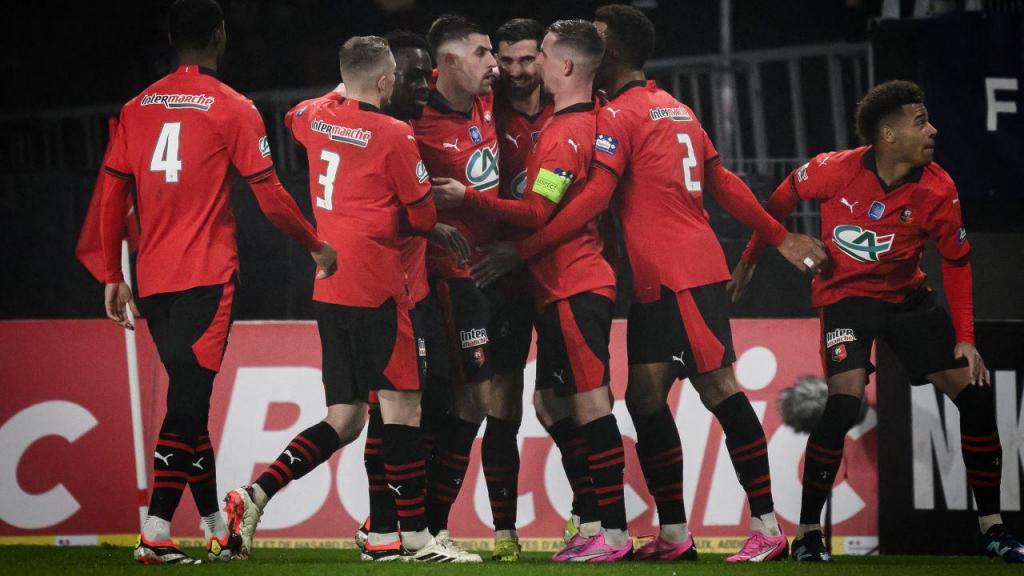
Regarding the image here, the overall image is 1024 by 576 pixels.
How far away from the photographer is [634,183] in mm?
4883

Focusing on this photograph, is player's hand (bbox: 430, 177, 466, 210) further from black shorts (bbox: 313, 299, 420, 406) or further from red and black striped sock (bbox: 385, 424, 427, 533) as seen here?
red and black striped sock (bbox: 385, 424, 427, 533)

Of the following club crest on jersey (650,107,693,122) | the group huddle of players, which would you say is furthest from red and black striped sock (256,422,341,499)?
club crest on jersey (650,107,693,122)

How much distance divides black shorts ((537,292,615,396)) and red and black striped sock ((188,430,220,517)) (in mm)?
1319

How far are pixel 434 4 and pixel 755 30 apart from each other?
2190 millimetres

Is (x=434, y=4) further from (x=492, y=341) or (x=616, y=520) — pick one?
(x=616, y=520)

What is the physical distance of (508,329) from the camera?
5.25 metres

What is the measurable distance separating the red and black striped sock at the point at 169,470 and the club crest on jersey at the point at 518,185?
1.69 meters

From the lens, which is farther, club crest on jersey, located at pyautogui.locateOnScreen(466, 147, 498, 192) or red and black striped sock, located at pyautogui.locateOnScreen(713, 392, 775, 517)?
club crest on jersey, located at pyautogui.locateOnScreen(466, 147, 498, 192)

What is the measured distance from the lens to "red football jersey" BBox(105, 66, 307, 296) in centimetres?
448

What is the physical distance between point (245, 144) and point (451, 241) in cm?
84

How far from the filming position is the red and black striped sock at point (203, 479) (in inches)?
184

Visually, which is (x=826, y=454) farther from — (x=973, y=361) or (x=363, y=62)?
(x=363, y=62)

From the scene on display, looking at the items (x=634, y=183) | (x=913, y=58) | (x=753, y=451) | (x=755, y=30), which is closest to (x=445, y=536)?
(x=753, y=451)

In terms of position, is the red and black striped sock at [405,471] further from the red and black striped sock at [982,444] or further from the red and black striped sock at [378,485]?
the red and black striped sock at [982,444]
